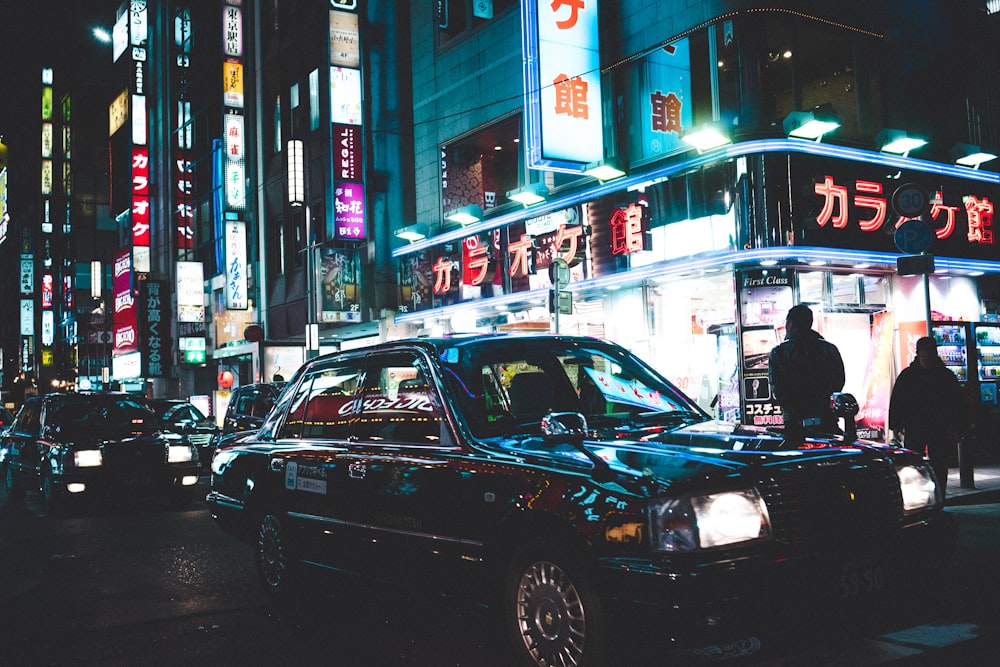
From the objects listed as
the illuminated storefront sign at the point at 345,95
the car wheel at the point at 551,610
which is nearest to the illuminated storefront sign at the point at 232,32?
the illuminated storefront sign at the point at 345,95

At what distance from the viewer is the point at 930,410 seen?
29.6ft

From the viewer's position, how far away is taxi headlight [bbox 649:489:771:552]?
3.60m

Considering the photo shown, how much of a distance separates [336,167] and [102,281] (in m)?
36.4

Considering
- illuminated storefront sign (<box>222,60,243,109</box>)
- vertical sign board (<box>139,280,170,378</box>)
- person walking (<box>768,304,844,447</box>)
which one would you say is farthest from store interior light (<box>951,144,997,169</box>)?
vertical sign board (<box>139,280,170,378</box>)

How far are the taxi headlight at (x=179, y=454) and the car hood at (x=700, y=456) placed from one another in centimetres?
919

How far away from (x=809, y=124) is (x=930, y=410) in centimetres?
657

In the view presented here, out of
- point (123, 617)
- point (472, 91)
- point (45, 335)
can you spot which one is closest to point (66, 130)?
point (45, 335)

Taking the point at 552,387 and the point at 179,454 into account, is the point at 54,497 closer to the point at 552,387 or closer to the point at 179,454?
the point at 179,454

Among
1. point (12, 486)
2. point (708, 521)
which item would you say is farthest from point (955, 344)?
point (12, 486)

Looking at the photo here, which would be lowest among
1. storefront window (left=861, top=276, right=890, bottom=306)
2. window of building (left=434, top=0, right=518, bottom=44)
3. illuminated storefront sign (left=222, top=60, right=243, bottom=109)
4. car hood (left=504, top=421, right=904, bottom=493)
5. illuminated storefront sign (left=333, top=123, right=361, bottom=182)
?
car hood (left=504, top=421, right=904, bottom=493)

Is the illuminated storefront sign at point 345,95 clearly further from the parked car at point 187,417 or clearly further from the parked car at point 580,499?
the parked car at point 580,499

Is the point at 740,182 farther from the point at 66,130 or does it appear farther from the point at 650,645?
the point at 66,130

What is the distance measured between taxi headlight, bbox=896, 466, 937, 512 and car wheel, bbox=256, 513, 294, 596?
3666 mm

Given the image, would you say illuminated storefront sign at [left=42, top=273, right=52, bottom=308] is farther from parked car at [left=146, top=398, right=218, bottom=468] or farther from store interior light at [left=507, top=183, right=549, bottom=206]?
store interior light at [left=507, top=183, right=549, bottom=206]
